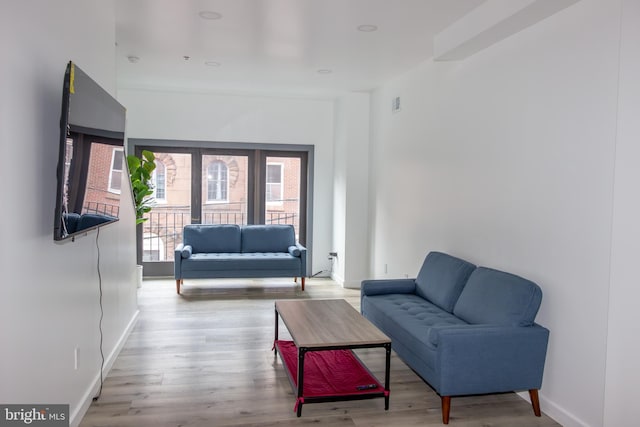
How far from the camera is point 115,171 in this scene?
3375 mm

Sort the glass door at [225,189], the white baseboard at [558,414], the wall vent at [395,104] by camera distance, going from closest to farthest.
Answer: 1. the white baseboard at [558,414]
2. the wall vent at [395,104]
3. the glass door at [225,189]

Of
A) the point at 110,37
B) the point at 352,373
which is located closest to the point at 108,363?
the point at 352,373

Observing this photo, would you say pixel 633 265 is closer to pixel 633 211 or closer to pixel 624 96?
pixel 633 211

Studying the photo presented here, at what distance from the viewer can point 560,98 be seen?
3.22 m

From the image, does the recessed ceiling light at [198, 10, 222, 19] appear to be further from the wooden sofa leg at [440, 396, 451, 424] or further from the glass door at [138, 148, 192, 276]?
the glass door at [138, 148, 192, 276]

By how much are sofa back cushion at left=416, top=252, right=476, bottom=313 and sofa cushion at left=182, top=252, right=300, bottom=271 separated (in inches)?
97.0

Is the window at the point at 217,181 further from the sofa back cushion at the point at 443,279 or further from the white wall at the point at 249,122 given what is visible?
the sofa back cushion at the point at 443,279

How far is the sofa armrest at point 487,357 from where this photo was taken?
3.09 metres

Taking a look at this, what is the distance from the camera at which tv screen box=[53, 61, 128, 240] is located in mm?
2326

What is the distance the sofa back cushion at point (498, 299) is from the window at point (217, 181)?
182 inches

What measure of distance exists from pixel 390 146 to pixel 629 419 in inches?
164

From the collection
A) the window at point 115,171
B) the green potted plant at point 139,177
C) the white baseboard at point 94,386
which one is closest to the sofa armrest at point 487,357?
the white baseboard at point 94,386

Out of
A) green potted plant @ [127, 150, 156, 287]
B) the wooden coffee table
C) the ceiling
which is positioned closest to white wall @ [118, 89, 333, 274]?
the ceiling

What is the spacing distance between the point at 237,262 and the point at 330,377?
3256 millimetres
